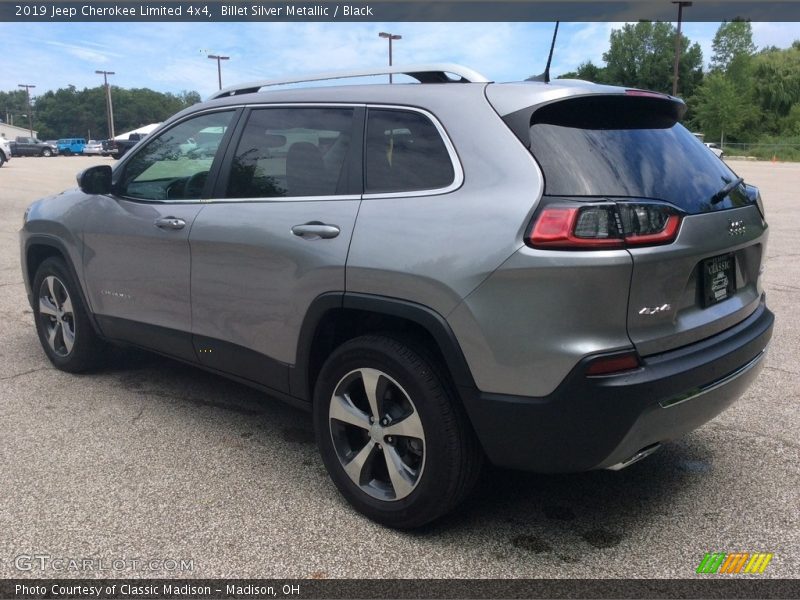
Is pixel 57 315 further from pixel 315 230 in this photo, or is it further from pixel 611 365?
pixel 611 365

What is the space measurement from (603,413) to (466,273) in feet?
2.12

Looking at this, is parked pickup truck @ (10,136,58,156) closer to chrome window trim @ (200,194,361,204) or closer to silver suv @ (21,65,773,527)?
chrome window trim @ (200,194,361,204)

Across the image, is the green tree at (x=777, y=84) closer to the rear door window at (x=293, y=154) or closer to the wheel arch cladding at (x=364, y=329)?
the rear door window at (x=293, y=154)

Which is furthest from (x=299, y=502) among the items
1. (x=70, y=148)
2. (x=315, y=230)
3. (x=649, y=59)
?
(x=649, y=59)

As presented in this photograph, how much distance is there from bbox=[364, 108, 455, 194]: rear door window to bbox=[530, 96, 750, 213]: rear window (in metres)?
0.39

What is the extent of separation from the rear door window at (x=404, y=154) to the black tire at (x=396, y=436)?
62 cm

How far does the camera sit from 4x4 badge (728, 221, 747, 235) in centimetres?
279

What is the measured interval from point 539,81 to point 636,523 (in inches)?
72.1

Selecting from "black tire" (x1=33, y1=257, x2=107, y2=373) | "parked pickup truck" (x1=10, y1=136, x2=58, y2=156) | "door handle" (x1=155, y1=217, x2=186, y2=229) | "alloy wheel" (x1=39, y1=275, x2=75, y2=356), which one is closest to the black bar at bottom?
"door handle" (x1=155, y1=217, x2=186, y2=229)

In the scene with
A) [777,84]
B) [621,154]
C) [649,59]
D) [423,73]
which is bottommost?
[621,154]

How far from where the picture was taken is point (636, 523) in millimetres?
2951

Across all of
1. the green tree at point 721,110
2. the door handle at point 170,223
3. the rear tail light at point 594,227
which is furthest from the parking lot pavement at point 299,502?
the green tree at point 721,110

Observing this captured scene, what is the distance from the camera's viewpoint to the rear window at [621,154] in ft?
8.25

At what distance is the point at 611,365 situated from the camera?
7.77ft
